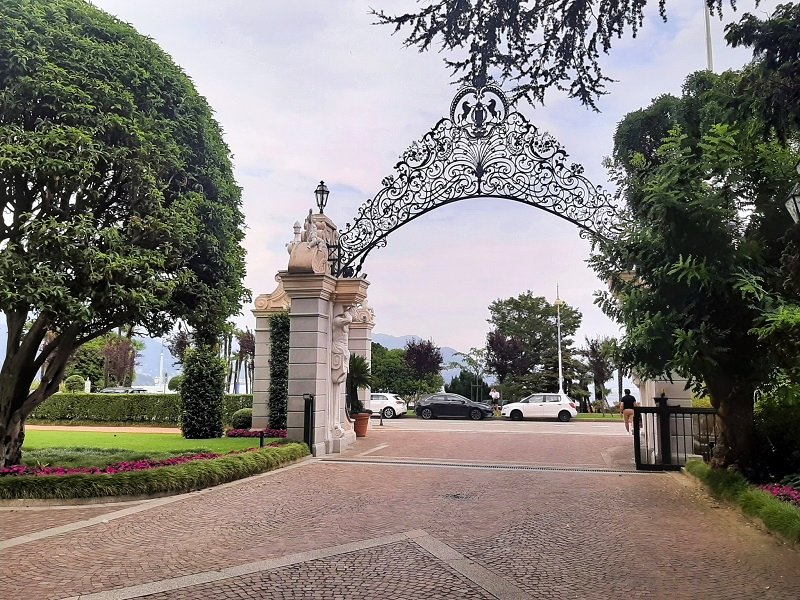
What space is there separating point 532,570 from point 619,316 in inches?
200

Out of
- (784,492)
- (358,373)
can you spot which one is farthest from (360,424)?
(784,492)

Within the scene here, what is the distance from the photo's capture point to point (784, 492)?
270 inches

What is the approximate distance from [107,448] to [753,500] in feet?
39.0

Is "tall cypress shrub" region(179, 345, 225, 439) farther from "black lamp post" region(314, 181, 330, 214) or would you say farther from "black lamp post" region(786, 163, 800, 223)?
"black lamp post" region(786, 163, 800, 223)

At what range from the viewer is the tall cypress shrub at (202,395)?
16.7m

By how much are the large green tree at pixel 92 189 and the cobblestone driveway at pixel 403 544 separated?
113 inches

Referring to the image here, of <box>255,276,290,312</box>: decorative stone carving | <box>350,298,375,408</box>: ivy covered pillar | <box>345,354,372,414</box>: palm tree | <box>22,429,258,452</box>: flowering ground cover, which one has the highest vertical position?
<box>255,276,290,312</box>: decorative stone carving

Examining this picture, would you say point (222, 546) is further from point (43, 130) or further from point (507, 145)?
point (507, 145)

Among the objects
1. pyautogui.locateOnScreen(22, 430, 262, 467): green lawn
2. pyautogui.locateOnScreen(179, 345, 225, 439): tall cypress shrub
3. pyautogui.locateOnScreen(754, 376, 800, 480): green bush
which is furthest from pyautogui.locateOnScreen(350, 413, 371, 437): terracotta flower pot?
pyautogui.locateOnScreen(754, 376, 800, 480): green bush

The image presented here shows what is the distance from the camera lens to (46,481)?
304 inches

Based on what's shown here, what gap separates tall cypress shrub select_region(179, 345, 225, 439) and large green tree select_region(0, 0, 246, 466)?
6.73 m

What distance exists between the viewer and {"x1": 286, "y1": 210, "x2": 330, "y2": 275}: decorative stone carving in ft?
41.5

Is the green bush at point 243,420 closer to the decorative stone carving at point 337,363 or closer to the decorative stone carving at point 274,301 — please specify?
the decorative stone carving at point 274,301

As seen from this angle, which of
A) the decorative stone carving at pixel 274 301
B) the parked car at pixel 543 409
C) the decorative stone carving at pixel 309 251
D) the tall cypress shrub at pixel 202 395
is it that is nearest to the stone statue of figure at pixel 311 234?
the decorative stone carving at pixel 309 251
